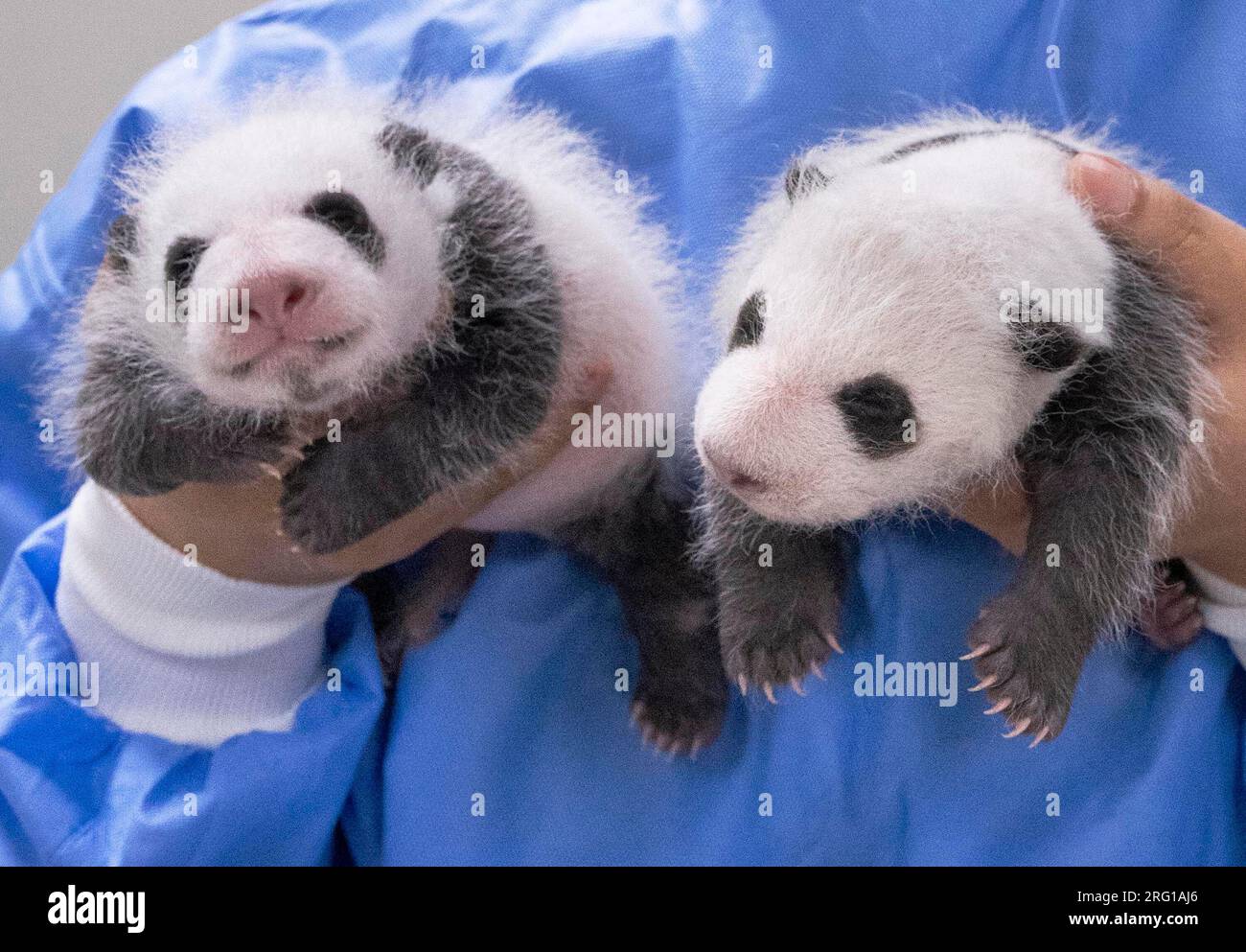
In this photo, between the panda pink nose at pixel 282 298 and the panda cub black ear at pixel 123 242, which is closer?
the panda pink nose at pixel 282 298

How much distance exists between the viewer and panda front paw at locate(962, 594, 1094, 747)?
3.50ft

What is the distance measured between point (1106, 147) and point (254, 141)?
0.96 metres

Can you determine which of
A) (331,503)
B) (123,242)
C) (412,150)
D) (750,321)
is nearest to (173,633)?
(331,503)

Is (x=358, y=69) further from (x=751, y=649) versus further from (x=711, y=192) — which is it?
(x=751, y=649)

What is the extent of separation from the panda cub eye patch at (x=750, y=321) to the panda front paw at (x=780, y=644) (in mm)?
312

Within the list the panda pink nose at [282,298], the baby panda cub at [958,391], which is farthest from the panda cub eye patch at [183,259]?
the baby panda cub at [958,391]

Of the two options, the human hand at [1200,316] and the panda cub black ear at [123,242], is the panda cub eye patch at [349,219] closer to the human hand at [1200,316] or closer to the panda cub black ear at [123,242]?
the panda cub black ear at [123,242]

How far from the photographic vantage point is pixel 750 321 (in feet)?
3.47

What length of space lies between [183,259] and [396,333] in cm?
21

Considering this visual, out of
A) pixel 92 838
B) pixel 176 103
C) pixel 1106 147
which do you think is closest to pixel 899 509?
pixel 1106 147

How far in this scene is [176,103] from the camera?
1562 millimetres

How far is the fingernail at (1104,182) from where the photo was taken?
1.07 metres

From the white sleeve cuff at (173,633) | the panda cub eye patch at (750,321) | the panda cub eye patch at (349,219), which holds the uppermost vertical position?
the panda cub eye patch at (349,219)

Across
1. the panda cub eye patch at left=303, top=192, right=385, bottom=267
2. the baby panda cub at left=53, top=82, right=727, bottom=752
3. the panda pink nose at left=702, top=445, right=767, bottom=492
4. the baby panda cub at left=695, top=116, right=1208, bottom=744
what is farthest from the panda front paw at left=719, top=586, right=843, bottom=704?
the panda cub eye patch at left=303, top=192, right=385, bottom=267
